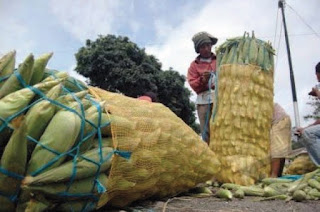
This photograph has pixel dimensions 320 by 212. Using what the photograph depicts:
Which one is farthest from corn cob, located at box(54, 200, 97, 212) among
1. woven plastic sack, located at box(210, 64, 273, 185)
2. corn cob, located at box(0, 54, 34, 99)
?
woven plastic sack, located at box(210, 64, 273, 185)

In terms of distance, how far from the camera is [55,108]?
6.28ft

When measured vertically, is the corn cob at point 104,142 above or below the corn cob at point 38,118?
below

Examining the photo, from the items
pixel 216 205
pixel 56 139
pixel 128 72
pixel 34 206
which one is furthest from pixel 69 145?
pixel 128 72

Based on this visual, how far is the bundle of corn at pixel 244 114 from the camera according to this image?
4.15 meters

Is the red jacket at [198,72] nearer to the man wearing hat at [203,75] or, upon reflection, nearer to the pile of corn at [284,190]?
the man wearing hat at [203,75]

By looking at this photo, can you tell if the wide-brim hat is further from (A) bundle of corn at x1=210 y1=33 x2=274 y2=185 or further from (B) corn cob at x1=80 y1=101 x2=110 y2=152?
(B) corn cob at x1=80 y1=101 x2=110 y2=152

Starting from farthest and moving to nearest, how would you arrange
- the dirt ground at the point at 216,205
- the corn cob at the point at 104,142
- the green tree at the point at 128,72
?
the green tree at the point at 128,72 → the dirt ground at the point at 216,205 → the corn cob at the point at 104,142

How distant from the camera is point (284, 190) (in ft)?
11.2

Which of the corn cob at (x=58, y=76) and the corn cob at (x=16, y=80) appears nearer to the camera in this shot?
the corn cob at (x=16, y=80)

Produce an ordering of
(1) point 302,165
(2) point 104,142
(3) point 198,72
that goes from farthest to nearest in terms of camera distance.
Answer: (3) point 198,72 < (1) point 302,165 < (2) point 104,142

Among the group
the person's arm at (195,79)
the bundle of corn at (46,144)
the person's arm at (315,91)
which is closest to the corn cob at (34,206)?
the bundle of corn at (46,144)

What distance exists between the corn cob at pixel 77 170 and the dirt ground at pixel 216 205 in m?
0.52

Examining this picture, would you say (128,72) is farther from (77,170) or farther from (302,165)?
(77,170)

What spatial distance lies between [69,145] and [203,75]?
132 inches
